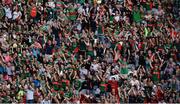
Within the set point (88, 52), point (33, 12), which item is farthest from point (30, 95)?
point (33, 12)

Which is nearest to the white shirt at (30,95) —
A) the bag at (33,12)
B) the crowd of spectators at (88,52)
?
the crowd of spectators at (88,52)

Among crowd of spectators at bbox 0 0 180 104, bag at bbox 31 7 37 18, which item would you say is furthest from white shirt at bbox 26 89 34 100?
bag at bbox 31 7 37 18

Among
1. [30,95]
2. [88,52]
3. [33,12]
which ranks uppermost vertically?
[33,12]

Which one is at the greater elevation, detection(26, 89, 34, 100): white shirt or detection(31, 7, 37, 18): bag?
detection(31, 7, 37, 18): bag

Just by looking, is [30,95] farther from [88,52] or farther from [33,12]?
[33,12]

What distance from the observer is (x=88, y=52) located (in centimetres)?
3291

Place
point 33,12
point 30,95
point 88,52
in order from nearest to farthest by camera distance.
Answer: point 30,95
point 88,52
point 33,12

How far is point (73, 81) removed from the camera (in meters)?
31.4

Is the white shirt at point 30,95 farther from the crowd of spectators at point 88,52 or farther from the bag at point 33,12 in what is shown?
the bag at point 33,12

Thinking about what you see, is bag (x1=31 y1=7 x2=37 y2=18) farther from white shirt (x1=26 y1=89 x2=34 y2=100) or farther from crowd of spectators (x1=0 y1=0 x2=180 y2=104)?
white shirt (x1=26 y1=89 x2=34 y2=100)

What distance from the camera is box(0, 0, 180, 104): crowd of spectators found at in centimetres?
3103

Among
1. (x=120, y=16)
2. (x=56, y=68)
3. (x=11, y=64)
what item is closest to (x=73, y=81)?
(x=56, y=68)

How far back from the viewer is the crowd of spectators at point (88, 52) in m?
31.0

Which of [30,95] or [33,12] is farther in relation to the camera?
[33,12]
